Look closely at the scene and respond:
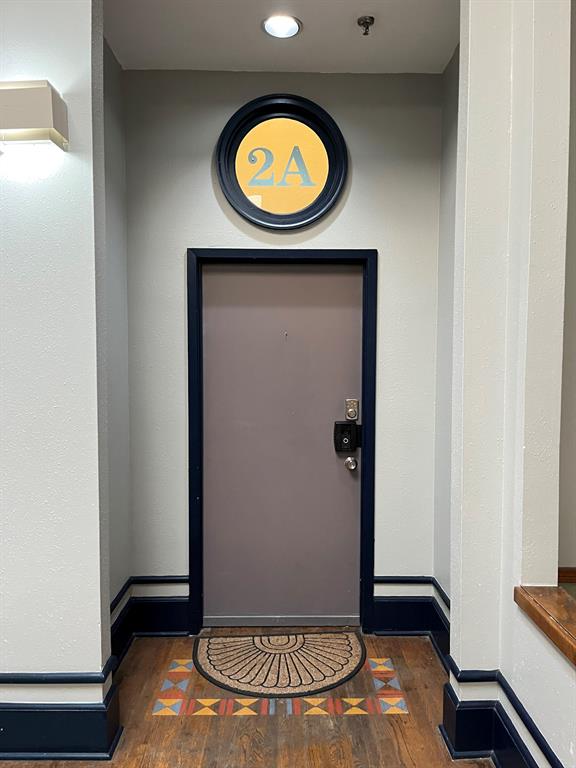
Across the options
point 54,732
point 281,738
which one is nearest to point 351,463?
point 281,738

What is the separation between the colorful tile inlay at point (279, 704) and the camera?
2.10 m

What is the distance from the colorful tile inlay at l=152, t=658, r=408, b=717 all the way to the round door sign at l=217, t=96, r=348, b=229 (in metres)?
1.89

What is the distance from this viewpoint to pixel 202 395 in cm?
268

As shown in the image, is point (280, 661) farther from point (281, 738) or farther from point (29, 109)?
point (29, 109)

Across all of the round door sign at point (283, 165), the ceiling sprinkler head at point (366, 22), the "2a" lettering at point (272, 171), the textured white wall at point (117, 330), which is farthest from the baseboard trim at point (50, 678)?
the ceiling sprinkler head at point (366, 22)

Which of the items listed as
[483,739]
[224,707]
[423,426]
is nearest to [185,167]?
[423,426]

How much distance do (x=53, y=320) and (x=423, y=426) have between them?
5.34 feet

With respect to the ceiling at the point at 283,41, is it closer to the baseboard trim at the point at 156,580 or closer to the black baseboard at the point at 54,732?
the baseboard trim at the point at 156,580

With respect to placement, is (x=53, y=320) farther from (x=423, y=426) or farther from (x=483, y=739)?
(x=483, y=739)

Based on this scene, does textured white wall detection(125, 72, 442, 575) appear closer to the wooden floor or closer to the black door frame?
the black door frame

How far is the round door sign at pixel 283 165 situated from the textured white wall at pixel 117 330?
1.45 feet

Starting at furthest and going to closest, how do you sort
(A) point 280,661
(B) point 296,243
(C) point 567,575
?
(B) point 296,243
(A) point 280,661
(C) point 567,575

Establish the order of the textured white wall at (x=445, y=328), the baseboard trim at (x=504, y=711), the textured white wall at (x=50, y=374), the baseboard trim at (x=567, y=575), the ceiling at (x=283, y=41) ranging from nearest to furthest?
the baseboard trim at (x=504, y=711)
the textured white wall at (x=50, y=374)
the baseboard trim at (x=567, y=575)
the ceiling at (x=283, y=41)
the textured white wall at (x=445, y=328)

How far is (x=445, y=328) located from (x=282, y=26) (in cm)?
132
